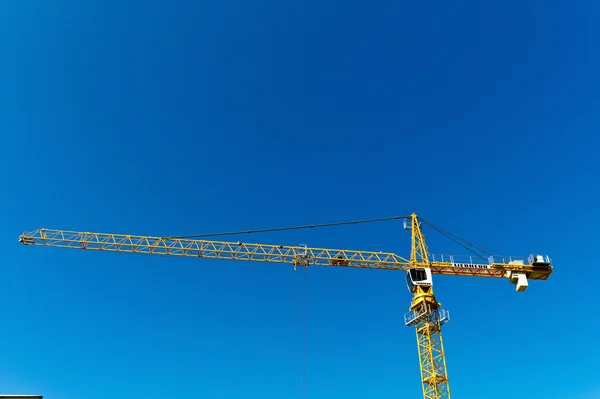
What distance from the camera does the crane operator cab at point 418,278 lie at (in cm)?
5734

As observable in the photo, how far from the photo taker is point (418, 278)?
57.9 m

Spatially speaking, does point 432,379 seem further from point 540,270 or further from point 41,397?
point 41,397

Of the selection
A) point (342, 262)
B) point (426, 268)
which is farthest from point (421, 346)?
point (342, 262)

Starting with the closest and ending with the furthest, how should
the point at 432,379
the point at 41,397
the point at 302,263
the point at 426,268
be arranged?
the point at 41,397 < the point at 432,379 < the point at 426,268 < the point at 302,263

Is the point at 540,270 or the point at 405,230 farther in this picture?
the point at 405,230

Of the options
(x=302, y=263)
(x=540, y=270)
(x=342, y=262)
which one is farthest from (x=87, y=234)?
(x=540, y=270)

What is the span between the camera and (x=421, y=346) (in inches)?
2176

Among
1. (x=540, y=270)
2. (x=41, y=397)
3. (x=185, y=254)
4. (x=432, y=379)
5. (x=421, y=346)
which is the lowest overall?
(x=41, y=397)

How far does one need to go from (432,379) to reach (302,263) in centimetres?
2229

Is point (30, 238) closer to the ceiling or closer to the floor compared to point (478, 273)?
closer to the ceiling

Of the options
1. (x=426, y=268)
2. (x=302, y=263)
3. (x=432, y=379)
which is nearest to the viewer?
(x=432, y=379)

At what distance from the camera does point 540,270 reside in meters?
60.3

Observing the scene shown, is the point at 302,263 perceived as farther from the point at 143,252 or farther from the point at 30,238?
the point at 30,238

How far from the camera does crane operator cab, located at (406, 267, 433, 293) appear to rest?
57.3m
